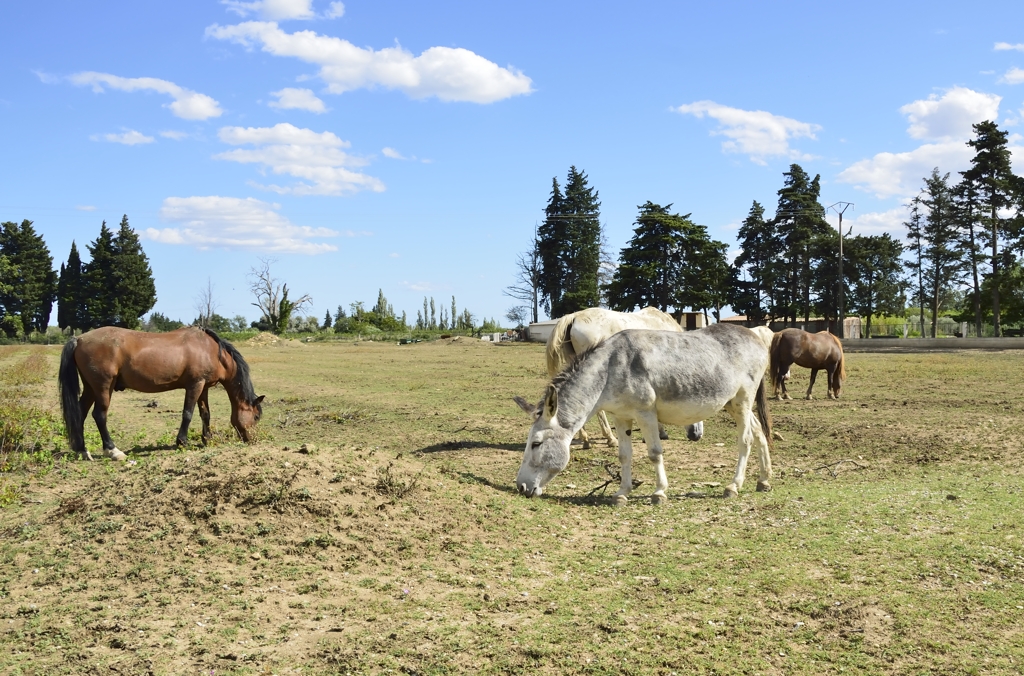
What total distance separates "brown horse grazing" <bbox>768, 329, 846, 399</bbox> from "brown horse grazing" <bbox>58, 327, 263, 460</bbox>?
45.5ft

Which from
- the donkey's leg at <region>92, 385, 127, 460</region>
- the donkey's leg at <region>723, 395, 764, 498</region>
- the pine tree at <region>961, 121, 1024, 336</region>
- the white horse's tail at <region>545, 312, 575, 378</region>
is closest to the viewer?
the donkey's leg at <region>723, 395, 764, 498</region>

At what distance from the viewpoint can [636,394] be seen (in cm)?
900

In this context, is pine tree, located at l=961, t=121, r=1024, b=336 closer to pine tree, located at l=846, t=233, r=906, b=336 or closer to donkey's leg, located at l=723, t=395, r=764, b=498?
pine tree, located at l=846, t=233, r=906, b=336


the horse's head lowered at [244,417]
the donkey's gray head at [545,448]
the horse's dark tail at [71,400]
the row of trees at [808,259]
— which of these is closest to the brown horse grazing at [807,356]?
the donkey's gray head at [545,448]

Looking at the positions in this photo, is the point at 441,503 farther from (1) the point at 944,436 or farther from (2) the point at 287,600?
(1) the point at 944,436

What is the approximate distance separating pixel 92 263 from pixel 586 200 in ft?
178

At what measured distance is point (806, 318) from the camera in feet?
212

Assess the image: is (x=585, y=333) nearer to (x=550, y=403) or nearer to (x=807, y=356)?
(x=550, y=403)

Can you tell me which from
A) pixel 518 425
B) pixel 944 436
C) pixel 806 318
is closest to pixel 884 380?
pixel 944 436

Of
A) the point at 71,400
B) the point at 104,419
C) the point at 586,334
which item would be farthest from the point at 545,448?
the point at 71,400

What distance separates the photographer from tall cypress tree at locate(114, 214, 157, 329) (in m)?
78.2

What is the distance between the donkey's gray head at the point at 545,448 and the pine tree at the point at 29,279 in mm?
87898

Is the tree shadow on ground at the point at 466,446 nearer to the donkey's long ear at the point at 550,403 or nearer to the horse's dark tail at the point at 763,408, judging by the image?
the donkey's long ear at the point at 550,403

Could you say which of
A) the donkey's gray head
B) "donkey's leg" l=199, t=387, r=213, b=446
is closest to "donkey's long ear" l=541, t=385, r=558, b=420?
the donkey's gray head
